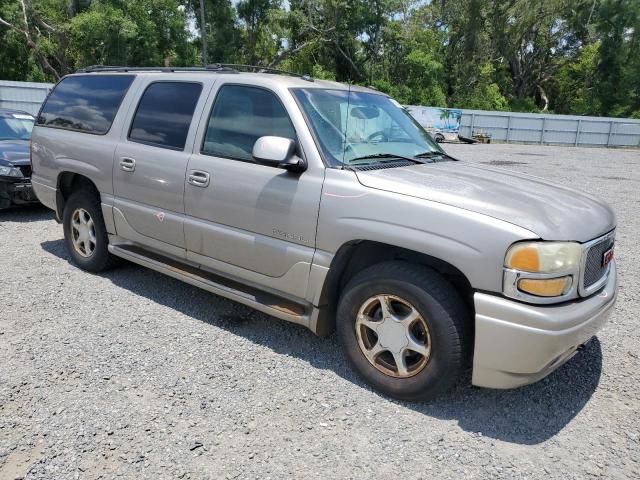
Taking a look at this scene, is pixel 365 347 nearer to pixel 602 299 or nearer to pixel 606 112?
pixel 602 299

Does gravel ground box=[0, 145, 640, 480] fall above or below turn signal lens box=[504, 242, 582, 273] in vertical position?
below

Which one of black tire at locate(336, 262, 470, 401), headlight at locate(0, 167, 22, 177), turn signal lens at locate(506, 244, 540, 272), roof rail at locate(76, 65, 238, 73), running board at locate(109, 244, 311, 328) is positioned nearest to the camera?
turn signal lens at locate(506, 244, 540, 272)

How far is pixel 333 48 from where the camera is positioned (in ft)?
137

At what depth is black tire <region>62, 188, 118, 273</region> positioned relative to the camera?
16.0 feet

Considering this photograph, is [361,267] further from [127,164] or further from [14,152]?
[14,152]

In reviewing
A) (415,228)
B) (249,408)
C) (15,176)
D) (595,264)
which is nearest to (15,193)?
(15,176)

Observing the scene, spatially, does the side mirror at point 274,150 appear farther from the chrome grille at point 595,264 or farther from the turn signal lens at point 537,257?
the chrome grille at point 595,264

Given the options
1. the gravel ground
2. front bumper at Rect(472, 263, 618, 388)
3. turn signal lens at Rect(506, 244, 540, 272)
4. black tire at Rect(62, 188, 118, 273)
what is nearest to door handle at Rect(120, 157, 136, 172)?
black tire at Rect(62, 188, 118, 273)

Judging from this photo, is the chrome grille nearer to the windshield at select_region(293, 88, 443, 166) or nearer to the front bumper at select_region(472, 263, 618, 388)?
the front bumper at select_region(472, 263, 618, 388)

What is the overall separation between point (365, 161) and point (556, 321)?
1.55 meters

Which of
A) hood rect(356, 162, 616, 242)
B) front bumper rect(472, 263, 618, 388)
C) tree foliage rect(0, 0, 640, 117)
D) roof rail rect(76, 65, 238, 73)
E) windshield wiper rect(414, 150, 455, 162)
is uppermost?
tree foliage rect(0, 0, 640, 117)

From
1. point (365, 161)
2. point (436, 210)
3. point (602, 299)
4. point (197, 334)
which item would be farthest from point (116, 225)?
point (602, 299)

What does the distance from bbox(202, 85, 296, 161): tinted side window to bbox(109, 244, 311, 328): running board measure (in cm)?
96

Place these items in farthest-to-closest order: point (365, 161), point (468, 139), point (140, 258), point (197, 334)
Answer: point (468, 139)
point (140, 258)
point (197, 334)
point (365, 161)
